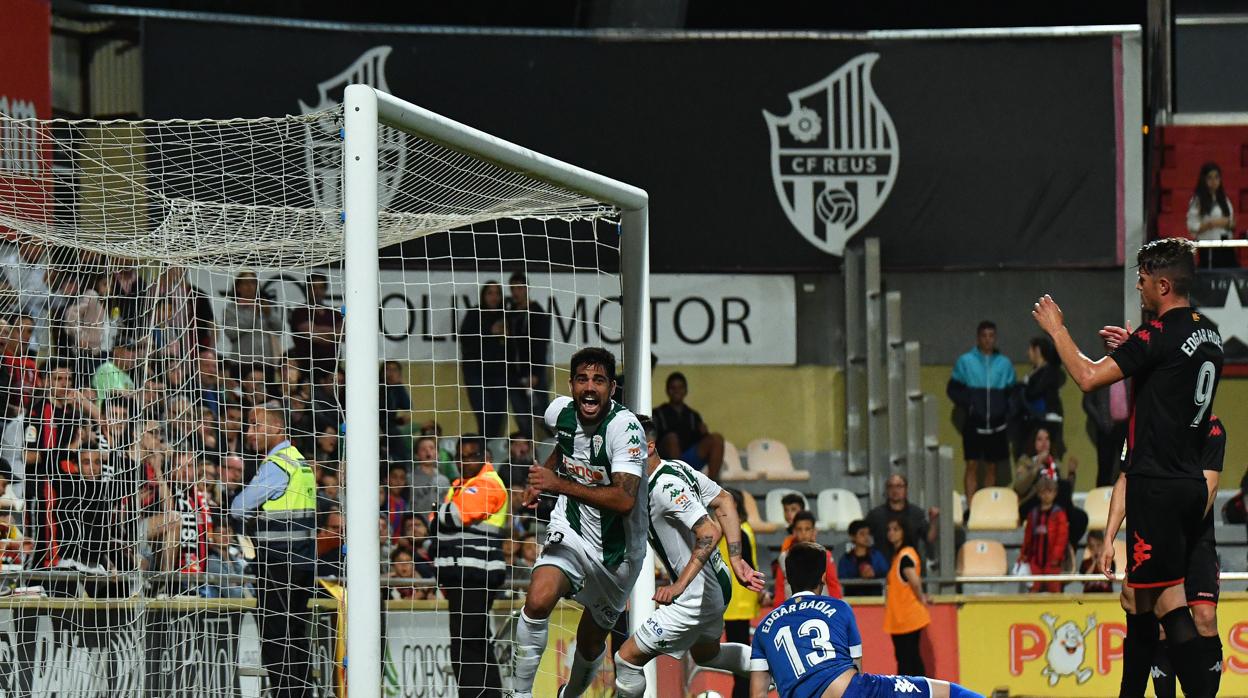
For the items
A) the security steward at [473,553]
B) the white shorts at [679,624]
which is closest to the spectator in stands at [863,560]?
the security steward at [473,553]

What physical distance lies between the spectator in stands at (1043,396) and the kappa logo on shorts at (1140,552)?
8.63m

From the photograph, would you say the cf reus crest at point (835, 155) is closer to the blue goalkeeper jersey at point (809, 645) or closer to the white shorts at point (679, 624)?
the white shorts at point (679, 624)

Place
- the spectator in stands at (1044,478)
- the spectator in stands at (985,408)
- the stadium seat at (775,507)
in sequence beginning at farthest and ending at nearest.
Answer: the spectator in stands at (985,408)
the stadium seat at (775,507)
the spectator in stands at (1044,478)

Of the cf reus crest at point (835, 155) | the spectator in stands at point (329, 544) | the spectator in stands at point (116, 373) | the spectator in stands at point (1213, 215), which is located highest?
the cf reus crest at point (835, 155)

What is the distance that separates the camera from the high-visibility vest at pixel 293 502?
9609 millimetres

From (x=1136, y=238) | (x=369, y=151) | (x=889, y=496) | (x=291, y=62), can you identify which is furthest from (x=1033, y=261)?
(x=369, y=151)

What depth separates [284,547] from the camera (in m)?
10.4

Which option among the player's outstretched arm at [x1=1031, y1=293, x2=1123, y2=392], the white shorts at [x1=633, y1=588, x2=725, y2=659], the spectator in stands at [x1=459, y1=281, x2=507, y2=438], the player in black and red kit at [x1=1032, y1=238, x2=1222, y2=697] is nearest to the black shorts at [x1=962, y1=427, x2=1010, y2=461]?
the spectator in stands at [x1=459, y1=281, x2=507, y2=438]

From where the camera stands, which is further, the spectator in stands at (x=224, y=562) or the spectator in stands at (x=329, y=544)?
the spectator in stands at (x=329, y=544)

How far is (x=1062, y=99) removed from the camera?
1563cm

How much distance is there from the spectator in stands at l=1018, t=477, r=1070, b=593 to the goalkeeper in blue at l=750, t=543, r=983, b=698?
22.2 feet

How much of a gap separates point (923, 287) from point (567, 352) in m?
3.77

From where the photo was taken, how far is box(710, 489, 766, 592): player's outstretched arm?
7.92 meters

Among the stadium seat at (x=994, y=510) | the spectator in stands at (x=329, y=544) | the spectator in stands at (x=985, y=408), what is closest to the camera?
the spectator in stands at (x=329, y=544)
